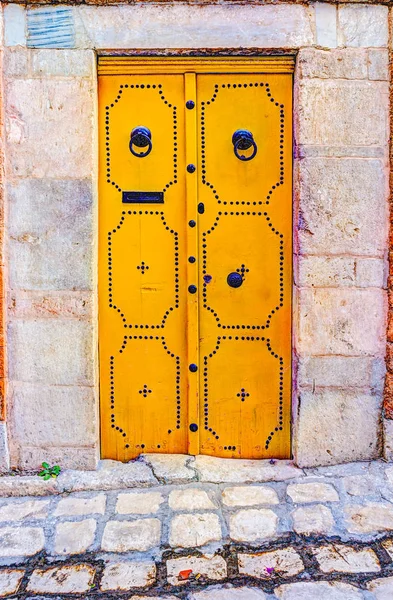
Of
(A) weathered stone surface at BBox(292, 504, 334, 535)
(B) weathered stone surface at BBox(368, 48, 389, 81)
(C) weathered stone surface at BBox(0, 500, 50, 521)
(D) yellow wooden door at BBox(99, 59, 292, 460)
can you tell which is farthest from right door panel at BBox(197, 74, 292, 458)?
(C) weathered stone surface at BBox(0, 500, 50, 521)

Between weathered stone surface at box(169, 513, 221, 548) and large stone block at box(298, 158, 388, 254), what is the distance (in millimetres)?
1733

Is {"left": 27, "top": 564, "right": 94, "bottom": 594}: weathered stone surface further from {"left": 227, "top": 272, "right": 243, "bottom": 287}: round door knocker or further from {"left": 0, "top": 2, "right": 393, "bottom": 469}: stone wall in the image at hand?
{"left": 227, "top": 272, "right": 243, "bottom": 287}: round door knocker

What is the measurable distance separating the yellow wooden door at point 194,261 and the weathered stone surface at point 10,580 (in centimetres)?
116

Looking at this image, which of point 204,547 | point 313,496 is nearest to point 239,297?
point 313,496

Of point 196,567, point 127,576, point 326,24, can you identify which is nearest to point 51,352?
point 127,576

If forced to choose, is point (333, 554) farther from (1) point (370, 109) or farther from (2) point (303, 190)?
(1) point (370, 109)

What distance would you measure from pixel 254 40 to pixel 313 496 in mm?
2871

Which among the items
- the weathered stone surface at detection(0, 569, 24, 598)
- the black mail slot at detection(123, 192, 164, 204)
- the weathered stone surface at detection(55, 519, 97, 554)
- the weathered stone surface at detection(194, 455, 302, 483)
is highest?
the black mail slot at detection(123, 192, 164, 204)

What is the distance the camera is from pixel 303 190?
11.6 feet

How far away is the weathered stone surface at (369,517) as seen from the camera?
118 inches

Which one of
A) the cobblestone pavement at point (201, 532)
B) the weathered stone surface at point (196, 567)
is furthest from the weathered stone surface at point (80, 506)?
the weathered stone surface at point (196, 567)

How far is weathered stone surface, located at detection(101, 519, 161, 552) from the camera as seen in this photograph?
288cm

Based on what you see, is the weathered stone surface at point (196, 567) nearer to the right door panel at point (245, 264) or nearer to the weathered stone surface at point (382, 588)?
the weathered stone surface at point (382, 588)

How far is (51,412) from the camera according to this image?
3.60 m
